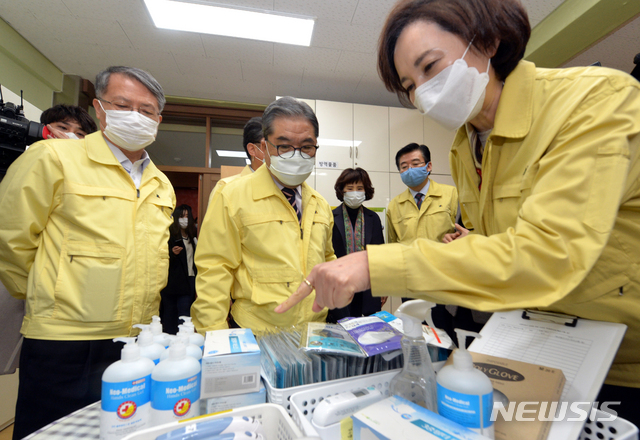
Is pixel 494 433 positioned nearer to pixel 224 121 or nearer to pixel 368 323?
pixel 368 323

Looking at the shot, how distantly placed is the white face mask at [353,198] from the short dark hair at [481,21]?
199 cm

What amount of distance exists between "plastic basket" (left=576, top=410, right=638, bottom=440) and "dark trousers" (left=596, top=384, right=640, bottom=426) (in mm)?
214

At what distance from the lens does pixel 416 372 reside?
612 mm

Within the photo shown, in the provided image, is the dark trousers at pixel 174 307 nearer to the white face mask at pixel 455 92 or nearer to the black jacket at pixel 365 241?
the black jacket at pixel 365 241

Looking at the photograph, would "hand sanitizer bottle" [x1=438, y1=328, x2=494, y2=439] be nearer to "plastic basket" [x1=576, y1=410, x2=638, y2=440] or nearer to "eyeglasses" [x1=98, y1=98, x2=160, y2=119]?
A: "plastic basket" [x1=576, y1=410, x2=638, y2=440]

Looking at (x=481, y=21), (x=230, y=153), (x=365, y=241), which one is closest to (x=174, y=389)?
(x=481, y=21)

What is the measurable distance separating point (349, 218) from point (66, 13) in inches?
122

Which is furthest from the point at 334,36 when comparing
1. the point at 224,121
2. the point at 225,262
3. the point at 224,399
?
the point at 224,399

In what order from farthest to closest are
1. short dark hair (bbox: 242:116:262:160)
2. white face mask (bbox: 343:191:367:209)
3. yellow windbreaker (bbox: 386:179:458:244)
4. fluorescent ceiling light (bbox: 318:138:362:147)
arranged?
fluorescent ceiling light (bbox: 318:138:362:147)
white face mask (bbox: 343:191:367:209)
yellow windbreaker (bbox: 386:179:458:244)
short dark hair (bbox: 242:116:262:160)

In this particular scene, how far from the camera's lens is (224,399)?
2.04 feet

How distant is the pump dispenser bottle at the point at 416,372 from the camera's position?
1.96 ft

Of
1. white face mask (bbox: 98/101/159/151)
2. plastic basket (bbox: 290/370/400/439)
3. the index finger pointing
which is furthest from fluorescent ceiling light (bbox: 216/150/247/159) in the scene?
plastic basket (bbox: 290/370/400/439)

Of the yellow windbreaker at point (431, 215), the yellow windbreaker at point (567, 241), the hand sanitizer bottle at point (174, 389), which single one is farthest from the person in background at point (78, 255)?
the yellow windbreaker at point (431, 215)

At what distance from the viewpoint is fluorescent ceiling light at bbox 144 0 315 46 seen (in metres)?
2.54
